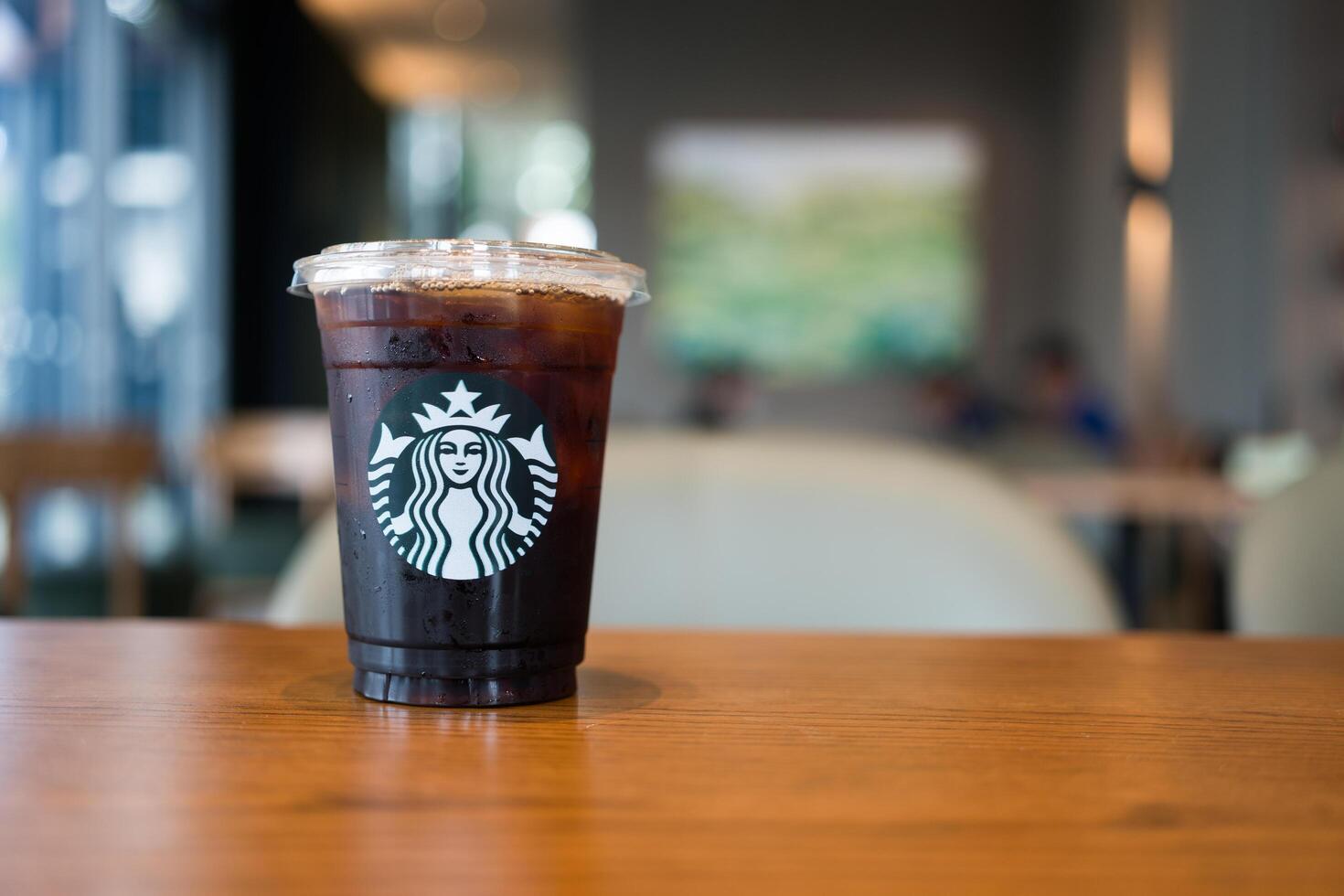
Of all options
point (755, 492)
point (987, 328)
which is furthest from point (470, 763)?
point (987, 328)

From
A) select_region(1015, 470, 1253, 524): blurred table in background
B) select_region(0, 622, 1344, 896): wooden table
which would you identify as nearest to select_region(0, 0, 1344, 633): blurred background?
select_region(1015, 470, 1253, 524): blurred table in background

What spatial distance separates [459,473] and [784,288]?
6586 mm

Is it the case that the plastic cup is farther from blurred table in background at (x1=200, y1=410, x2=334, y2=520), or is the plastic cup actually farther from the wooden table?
blurred table in background at (x1=200, y1=410, x2=334, y2=520)

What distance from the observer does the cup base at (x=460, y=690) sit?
42 cm

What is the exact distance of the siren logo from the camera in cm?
41

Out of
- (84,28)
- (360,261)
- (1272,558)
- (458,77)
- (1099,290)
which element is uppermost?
(458,77)

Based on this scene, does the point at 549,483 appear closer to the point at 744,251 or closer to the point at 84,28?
the point at 84,28

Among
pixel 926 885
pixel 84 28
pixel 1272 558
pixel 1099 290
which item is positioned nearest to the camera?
pixel 926 885

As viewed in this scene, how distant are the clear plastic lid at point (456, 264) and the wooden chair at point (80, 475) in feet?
5.54

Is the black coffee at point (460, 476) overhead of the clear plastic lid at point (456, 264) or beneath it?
beneath

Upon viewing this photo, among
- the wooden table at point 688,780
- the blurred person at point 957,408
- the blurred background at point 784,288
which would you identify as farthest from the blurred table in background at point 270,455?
the wooden table at point 688,780

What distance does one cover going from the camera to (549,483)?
42 centimetres

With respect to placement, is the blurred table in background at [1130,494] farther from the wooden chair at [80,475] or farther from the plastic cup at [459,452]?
the plastic cup at [459,452]

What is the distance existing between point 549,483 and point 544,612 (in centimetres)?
4
